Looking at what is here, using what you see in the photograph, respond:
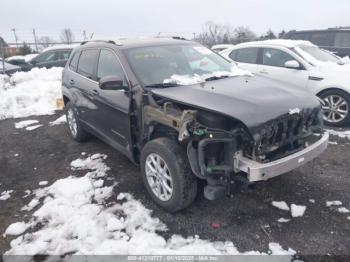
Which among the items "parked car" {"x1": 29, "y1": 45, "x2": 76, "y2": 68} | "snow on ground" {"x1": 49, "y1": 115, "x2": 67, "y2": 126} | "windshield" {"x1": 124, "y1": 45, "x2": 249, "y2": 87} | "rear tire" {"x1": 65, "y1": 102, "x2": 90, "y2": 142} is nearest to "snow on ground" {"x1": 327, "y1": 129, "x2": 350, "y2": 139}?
"windshield" {"x1": 124, "y1": 45, "x2": 249, "y2": 87}

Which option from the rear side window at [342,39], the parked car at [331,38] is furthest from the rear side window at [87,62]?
the rear side window at [342,39]

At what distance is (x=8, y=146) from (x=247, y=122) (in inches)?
202

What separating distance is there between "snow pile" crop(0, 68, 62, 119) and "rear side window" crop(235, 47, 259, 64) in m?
5.27

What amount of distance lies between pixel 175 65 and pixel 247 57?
3.95m

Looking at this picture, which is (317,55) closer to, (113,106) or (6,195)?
(113,106)

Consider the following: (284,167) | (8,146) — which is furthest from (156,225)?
(8,146)

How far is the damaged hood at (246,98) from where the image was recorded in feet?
9.22

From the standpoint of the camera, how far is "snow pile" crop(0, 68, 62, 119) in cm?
843

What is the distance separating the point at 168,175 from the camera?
3.27 m

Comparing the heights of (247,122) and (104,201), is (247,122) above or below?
above

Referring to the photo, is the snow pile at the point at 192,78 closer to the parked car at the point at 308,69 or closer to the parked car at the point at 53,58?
the parked car at the point at 308,69

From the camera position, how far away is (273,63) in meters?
6.91

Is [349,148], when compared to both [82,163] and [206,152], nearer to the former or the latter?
[206,152]

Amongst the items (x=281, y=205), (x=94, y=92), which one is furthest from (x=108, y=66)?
(x=281, y=205)
